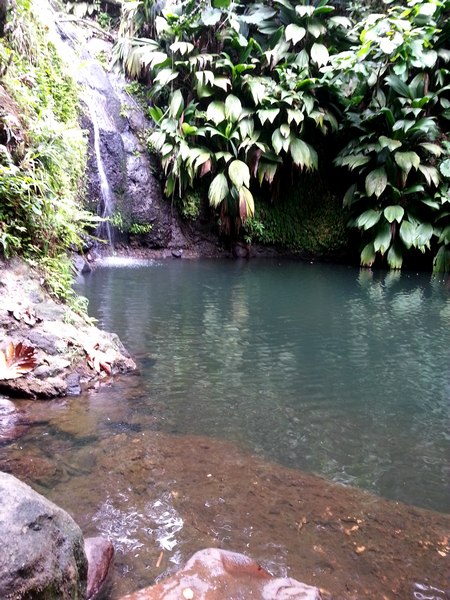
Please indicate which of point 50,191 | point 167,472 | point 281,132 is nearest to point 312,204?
point 281,132

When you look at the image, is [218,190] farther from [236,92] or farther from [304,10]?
[304,10]

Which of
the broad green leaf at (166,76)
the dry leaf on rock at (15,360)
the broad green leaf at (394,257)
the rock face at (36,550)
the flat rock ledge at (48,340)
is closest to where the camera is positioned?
the rock face at (36,550)

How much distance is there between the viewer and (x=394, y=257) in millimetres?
9469

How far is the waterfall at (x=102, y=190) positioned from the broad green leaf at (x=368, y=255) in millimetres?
5422

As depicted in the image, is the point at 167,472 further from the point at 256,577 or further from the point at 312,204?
the point at 312,204

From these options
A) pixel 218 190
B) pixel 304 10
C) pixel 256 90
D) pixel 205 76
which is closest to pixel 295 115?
pixel 256 90

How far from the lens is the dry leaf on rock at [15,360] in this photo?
263cm

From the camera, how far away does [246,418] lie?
2680mm

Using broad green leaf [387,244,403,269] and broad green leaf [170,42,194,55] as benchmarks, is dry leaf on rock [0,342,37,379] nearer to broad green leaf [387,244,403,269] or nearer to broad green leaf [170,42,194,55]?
broad green leaf [387,244,403,269]

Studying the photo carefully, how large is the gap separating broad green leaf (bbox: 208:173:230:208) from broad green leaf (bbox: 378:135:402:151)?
10.7 feet

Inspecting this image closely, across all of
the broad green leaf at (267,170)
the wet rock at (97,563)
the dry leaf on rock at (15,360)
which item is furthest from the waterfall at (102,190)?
the wet rock at (97,563)

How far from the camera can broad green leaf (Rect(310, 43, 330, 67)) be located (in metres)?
9.74

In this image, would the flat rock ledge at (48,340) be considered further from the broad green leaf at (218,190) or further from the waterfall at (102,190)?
the broad green leaf at (218,190)

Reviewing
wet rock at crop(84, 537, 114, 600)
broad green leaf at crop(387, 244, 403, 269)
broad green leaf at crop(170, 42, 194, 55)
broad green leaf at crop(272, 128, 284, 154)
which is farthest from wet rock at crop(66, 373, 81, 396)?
broad green leaf at crop(170, 42, 194, 55)
